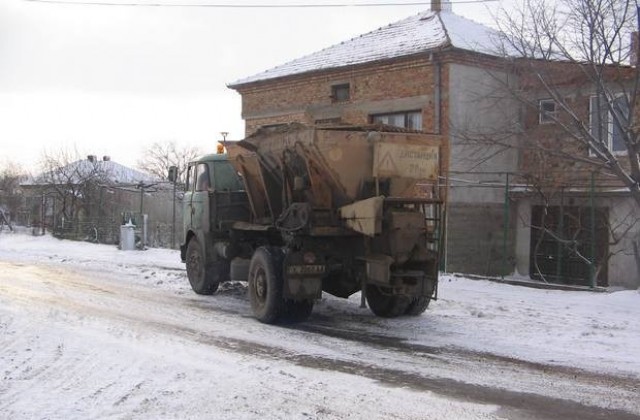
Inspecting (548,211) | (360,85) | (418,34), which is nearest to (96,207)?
(360,85)

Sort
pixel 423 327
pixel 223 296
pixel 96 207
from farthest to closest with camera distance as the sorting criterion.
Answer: pixel 96 207, pixel 223 296, pixel 423 327

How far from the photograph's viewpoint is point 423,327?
9688mm

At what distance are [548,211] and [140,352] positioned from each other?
13.8 meters

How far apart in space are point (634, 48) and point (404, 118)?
8405 mm

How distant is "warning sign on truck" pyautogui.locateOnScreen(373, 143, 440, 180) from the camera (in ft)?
30.5

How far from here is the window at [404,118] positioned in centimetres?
1950

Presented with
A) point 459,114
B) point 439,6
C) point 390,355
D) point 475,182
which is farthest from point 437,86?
point 390,355

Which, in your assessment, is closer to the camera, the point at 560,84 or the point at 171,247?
the point at 560,84

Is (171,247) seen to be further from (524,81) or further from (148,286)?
(524,81)

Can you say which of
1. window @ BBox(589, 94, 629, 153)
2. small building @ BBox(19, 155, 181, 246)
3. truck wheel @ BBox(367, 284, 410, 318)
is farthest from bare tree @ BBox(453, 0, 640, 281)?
small building @ BBox(19, 155, 181, 246)

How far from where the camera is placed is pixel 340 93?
2155 centimetres

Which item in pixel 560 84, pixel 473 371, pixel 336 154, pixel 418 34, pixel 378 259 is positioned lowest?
pixel 473 371

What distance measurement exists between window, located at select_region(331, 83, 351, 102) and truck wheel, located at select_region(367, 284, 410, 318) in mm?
11607

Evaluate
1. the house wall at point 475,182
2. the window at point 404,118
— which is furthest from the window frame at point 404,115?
the house wall at point 475,182
